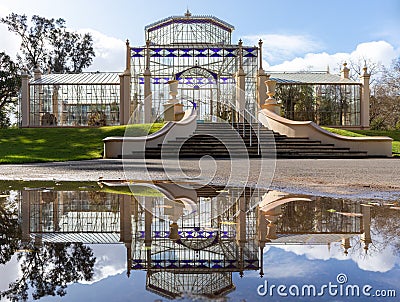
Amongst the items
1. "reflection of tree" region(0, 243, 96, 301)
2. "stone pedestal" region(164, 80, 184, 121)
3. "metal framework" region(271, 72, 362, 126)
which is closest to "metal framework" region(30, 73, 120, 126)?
"stone pedestal" region(164, 80, 184, 121)

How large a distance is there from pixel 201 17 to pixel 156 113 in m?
9.26

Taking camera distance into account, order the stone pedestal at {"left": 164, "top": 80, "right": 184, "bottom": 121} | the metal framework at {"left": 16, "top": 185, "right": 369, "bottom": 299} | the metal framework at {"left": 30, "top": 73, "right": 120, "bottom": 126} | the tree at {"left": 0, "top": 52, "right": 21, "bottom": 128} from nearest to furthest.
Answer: the metal framework at {"left": 16, "top": 185, "right": 369, "bottom": 299} < the stone pedestal at {"left": 164, "top": 80, "right": 184, "bottom": 121} < the metal framework at {"left": 30, "top": 73, "right": 120, "bottom": 126} < the tree at {"left": 0, "top": 52, "right": 21, "bottom": 128}

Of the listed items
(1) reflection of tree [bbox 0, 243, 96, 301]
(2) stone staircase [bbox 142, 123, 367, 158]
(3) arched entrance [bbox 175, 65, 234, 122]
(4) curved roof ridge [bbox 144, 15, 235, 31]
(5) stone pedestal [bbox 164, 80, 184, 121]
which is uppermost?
(4) curved roof ridge [bbox 144, 15, 235, 31]

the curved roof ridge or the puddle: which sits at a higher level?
the curved roof ridge

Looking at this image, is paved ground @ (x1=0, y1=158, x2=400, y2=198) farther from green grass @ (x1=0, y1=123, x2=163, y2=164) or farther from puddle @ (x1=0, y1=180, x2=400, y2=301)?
green grass @ (x1=0, y1=123, x2=163, y2=164)

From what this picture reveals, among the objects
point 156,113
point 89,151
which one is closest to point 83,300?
point 89,151

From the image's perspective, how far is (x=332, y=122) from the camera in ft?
105

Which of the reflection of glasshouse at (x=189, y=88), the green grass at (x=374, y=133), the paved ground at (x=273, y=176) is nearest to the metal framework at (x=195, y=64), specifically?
the reflection of glasshouse at (x=189, y=88)

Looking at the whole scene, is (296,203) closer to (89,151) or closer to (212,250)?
(212,250)

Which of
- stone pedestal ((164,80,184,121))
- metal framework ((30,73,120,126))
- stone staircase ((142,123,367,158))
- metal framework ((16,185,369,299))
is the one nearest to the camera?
metal framework ((16,185,369,299))

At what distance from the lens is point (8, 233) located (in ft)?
8.91

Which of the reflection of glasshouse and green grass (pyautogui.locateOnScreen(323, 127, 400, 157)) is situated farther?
the reflection of glasshouse

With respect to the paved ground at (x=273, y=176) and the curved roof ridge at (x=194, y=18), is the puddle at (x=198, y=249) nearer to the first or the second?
the paved ground at (x=273, y=176)

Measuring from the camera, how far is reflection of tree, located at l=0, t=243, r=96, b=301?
1638mm
